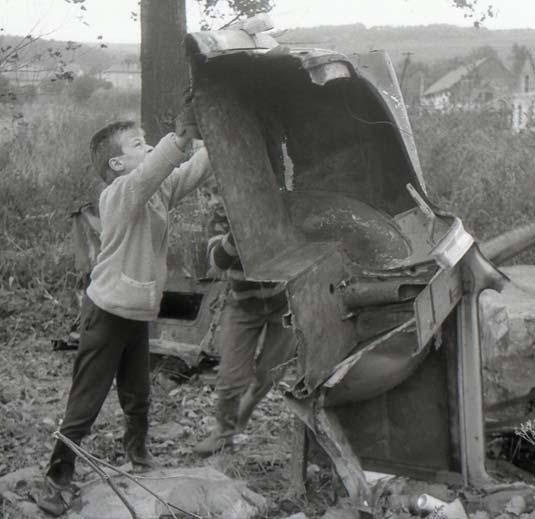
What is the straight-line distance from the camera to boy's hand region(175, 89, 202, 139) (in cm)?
392

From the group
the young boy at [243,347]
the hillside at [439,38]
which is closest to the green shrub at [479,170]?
the young boy at [243,347]

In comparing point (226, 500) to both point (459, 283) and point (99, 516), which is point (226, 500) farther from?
point (459, 283)

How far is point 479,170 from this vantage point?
976 cm

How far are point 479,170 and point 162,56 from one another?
3.70 meters

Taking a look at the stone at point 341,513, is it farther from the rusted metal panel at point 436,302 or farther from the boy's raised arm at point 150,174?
the boy's raised arm at point 150,174

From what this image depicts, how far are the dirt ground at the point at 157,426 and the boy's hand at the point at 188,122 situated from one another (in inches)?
69.3

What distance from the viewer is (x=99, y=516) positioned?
396 cm

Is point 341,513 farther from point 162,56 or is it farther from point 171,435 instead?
point 162,56

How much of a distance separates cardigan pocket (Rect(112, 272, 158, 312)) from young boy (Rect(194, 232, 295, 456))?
615 millimetres

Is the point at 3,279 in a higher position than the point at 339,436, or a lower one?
lower

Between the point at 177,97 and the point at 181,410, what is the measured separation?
4.07 m

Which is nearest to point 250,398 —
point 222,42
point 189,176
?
point 189,176

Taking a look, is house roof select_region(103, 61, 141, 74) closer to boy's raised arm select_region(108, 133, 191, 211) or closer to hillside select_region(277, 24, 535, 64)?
boy's raised arm select_region(108, 133, 191, 211)

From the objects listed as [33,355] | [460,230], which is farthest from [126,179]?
[33,355]
